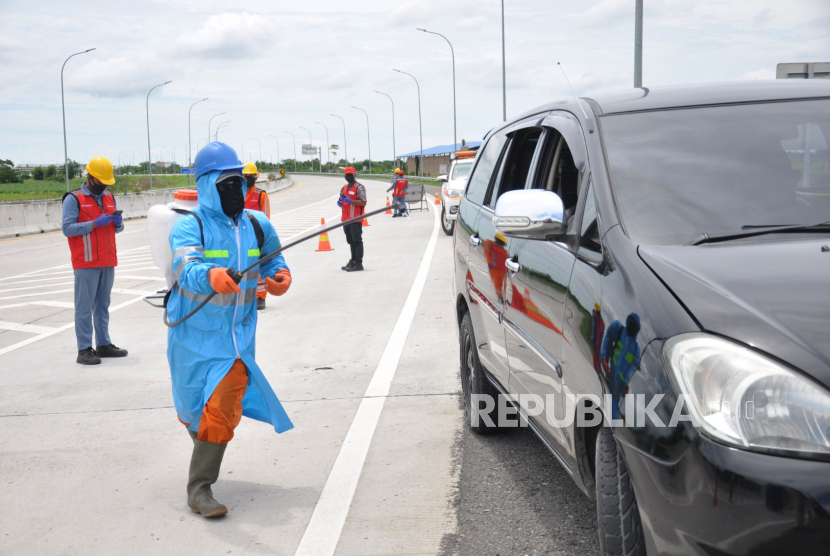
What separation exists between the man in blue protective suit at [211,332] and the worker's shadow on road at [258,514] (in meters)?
0.12

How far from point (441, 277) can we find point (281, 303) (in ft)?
9.77

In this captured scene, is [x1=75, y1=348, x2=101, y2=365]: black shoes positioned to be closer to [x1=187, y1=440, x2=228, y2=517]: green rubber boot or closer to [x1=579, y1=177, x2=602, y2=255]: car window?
[x1=187, y1=440, x2=228, y2=517]: green rubber boot

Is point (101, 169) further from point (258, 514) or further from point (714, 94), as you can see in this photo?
point (714, 94)

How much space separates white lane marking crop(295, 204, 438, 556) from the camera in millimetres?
3949

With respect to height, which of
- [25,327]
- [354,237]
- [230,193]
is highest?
[230,193]

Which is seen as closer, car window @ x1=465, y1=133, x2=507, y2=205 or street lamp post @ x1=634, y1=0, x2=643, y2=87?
car window @ x1=465, y1=133, x2=507, y2=205

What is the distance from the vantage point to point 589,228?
3.22m

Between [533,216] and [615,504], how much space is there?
3.61ft

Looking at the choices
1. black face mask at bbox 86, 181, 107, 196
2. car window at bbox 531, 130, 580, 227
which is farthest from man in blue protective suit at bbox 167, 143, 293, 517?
black face mask at bbox 86, 181, 107, 196

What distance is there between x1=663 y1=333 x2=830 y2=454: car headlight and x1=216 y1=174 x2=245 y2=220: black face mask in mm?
2706

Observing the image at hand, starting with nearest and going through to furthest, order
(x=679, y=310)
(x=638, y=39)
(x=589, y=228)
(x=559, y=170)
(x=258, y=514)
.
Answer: (x=679, y=310) → (x=589, y=228) → (x=559, y=170) → (x=258, y=514) → (x=638, y=39)

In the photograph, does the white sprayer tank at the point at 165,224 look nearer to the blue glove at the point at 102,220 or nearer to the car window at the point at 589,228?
the car window at the point at 589,228

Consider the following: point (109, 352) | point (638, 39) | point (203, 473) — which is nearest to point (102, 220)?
point (109, 352)

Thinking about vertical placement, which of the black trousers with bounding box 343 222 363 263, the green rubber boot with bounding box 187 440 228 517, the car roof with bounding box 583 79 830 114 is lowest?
the green rubber boot with bounding box 187 440 228 517
